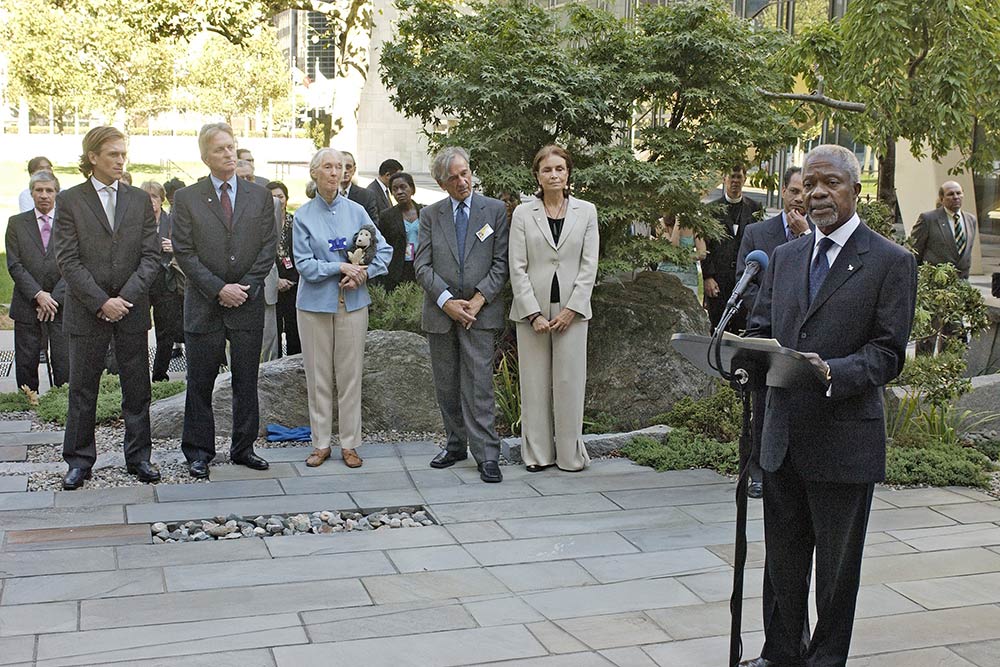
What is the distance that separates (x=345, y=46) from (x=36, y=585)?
18.3 m

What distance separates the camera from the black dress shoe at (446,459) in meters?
7.82

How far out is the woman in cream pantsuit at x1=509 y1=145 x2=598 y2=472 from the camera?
25.3ft

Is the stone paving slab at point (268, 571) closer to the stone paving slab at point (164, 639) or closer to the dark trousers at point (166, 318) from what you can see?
the stone paving slab at point (164, 639)

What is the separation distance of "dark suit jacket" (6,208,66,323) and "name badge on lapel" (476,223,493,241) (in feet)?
13.0

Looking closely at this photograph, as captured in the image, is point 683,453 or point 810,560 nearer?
point 810,560

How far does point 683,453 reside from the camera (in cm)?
803

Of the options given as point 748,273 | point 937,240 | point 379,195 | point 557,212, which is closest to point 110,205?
point 557,212

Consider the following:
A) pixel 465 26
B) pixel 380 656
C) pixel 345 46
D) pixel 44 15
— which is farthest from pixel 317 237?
pixel 44 15

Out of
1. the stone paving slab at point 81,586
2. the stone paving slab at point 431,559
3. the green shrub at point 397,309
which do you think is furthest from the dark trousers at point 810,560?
the green shrub at point 397,309

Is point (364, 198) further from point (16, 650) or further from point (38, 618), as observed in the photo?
point (16, 650)

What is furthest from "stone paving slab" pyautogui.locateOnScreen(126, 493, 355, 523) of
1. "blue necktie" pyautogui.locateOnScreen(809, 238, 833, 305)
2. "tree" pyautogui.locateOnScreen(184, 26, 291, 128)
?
"tree" pyautogui.locateOnScreen(184, 26, 291, 128)

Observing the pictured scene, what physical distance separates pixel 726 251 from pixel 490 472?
3.71 m

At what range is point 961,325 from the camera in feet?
28.2

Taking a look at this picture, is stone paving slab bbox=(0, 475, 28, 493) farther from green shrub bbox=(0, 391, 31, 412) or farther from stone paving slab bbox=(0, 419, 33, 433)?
green shrub bbox=(0, 391, 31, 412)
